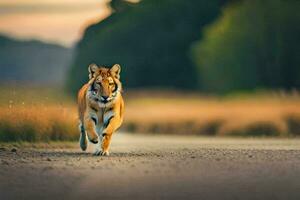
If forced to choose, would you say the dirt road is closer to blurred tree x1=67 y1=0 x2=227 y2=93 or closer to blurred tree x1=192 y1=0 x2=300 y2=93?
blurred tree x1=192 y1=0 x2=300 y2=93

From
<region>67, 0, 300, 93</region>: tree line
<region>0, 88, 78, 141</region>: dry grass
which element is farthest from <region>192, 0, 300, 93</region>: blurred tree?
<region>0, 88, 78, 141</region>: dry grass

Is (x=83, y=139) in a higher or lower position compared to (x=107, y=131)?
lower

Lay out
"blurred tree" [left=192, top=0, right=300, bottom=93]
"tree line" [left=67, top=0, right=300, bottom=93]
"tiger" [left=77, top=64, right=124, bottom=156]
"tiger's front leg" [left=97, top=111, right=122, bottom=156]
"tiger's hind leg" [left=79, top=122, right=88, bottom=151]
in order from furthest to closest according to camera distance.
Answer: "tree line" [left=67, top=0, right=300, bottom=93] < "blurred tree" [left=192, top=0, right=300, bottom=93] < "tiger's hind leg" [left=79, top=122, right=88, bottom=151] < "tiger" [left=77, top=64, right=124, bottom=156] < "tiger's front leg" [left=97, top=111, right=122, bottom=156]

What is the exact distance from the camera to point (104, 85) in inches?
683

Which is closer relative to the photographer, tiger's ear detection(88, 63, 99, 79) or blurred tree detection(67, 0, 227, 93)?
tiger's ear detection(88, 63, 99, 79)

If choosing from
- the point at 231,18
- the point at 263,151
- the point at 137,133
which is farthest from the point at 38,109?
the point at 231,18

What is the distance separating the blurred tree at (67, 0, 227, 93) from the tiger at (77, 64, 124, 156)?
33.7 m

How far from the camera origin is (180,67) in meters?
54.1

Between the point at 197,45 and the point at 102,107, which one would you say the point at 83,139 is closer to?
the point at 102,107

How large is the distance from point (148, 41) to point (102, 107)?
1615 inches

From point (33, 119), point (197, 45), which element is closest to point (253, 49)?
point (197, 45)

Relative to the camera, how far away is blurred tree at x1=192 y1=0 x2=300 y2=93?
4638 centimetres

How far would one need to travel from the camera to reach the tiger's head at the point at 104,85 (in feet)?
56.9

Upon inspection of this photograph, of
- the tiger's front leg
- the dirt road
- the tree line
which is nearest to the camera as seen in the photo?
the dirt road
